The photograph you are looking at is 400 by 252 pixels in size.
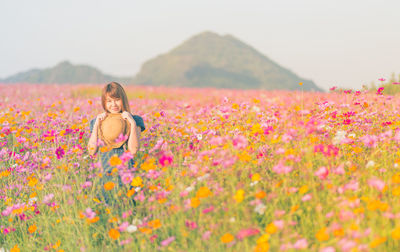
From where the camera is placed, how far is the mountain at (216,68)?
7044cm

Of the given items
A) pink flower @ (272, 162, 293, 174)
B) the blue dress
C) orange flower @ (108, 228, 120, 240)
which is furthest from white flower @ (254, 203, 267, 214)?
the blue dress

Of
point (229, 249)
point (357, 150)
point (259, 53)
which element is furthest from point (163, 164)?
point (259, 53)

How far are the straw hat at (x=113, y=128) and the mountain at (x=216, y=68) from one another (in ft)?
204

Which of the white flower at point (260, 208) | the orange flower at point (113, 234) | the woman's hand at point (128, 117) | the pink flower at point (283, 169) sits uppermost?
the woman's hand at point (128, 117)

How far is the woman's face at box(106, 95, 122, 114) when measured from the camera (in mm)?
3785

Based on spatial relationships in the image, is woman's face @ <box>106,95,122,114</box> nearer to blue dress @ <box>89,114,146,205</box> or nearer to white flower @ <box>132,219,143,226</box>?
blue dress @ <box>89,114,146,205</box>

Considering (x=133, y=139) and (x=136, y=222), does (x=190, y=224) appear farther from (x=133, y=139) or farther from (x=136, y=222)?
(x=133, y=139)

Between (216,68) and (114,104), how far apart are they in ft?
247

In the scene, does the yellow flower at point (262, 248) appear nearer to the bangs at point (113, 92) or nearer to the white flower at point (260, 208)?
the white flower at point (260, 208)

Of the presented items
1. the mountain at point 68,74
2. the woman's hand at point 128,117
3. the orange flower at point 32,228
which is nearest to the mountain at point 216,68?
the mountain at point 68,74

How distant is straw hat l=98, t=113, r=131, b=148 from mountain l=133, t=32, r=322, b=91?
204 feet

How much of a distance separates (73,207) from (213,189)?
4.06 feet

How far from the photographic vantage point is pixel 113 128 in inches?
148

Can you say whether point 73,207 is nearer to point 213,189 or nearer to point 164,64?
point 213,189
